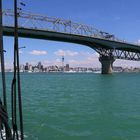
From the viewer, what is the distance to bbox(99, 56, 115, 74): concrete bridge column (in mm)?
168750

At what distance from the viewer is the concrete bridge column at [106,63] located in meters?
169

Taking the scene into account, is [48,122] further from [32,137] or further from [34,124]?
[32,137]

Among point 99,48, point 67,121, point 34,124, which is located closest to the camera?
point 34,124

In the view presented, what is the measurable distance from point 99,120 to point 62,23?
135 m

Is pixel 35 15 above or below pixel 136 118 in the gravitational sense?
above

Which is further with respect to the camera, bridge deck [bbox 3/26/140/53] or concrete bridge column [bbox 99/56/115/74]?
concrete bridge column [bbox 99/56/115/74]

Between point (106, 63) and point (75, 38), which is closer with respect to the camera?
point (75, 38)

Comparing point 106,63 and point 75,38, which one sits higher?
Result: point 75,38

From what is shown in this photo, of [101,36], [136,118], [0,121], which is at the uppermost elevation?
[101,36]

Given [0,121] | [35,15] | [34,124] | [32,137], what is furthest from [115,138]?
[35,15]

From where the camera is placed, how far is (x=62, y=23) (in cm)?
16100

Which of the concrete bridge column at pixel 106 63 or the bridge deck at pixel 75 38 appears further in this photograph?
the concrete bridge column at pixel 106 63

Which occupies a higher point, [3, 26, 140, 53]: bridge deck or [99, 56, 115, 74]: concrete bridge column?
[3, 26, 140, 53]: bridge deck

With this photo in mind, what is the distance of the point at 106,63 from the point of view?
169 metres
